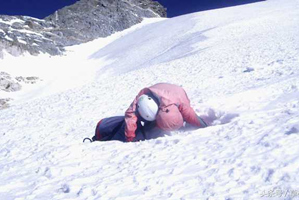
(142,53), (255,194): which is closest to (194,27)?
(142,53)

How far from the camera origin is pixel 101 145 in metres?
5.31

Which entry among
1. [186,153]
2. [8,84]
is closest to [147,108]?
[186,153]

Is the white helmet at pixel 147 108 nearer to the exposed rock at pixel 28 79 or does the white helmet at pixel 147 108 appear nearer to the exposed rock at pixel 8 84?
the exposed rock at pixel 8 84

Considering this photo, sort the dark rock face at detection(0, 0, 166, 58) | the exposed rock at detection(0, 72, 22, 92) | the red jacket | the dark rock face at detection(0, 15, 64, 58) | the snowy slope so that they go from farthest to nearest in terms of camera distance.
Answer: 1. the dark rock face at detection(0, 0, 166, 58)
2. the dark rock face at detection(0, 15, 64, 58)
3. the exposed rock at detection(0, 72, 22, 92)
4. the red jacket
5. the snowy slope

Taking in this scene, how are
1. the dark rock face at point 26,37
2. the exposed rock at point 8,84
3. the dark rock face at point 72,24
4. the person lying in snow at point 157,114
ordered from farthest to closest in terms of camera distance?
the dark rock face at point 72,24 < the dark rock face at point 26,37 < the exposed rock at point 8,84 < the person lying in snow at point 157,114

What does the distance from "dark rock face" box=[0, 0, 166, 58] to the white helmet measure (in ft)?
127

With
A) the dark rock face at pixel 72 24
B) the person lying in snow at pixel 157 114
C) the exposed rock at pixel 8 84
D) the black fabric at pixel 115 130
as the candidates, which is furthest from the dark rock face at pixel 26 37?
the person lying in snow at pixel 157 114

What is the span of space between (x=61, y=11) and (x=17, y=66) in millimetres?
32523

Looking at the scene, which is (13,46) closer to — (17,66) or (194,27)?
(17,66)

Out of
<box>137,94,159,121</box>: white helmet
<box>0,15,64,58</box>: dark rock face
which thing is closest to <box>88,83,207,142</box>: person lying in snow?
<box>137,94,159,121</box>: white helmet

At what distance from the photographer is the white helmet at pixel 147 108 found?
17.3 ft

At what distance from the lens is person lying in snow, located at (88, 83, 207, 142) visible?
5.17 m

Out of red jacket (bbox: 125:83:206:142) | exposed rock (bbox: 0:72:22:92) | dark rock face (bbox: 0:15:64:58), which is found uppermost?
dark rock face (bbox: 0:15:64:58)

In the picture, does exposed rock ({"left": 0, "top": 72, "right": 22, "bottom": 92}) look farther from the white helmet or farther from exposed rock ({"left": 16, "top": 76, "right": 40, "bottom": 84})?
the white helmet
